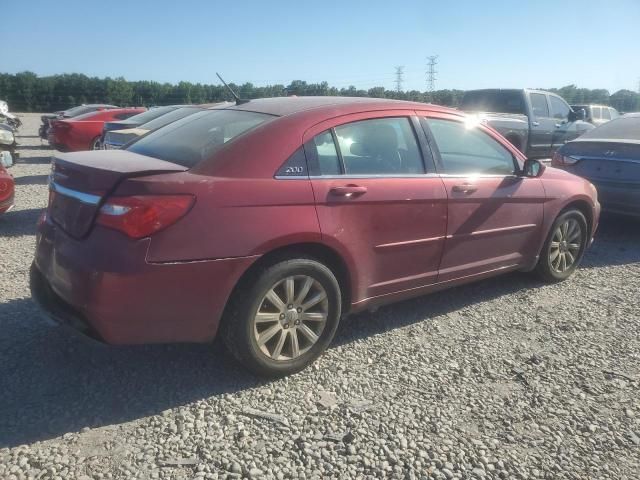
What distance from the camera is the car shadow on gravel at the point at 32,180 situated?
1001 centimetres

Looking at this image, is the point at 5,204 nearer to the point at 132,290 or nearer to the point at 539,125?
the point at 132,290

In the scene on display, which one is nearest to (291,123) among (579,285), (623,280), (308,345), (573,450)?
(308,345)

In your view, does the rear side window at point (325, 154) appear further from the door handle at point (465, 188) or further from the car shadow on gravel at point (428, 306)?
the car shadow on gravel at point (428, 306)

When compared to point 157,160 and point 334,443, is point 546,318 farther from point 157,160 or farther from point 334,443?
point 157,160

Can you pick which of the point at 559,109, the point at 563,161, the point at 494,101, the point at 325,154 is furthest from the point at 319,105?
the point at 559,109

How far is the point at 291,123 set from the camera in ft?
10.5

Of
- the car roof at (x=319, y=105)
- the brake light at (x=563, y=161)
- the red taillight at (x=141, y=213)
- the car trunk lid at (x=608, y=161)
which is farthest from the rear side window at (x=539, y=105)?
the red taillight at (x=141, y=213)

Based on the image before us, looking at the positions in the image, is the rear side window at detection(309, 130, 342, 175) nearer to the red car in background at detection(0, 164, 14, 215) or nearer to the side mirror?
the side mirror

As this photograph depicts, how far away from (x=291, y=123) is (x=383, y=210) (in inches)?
31.3

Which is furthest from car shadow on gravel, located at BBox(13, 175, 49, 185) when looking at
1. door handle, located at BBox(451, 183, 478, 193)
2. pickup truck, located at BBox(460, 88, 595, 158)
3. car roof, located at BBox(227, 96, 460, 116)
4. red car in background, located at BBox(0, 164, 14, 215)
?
pickup truck, located at BBox(460, 88, 595, 158)

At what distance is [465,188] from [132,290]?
244cm

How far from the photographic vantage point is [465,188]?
3898 millimetres

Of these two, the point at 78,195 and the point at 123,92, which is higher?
the point at 123,92

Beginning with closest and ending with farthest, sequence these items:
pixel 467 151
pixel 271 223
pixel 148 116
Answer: pixel 271 223
pixel 467 151
pixel 148 116
